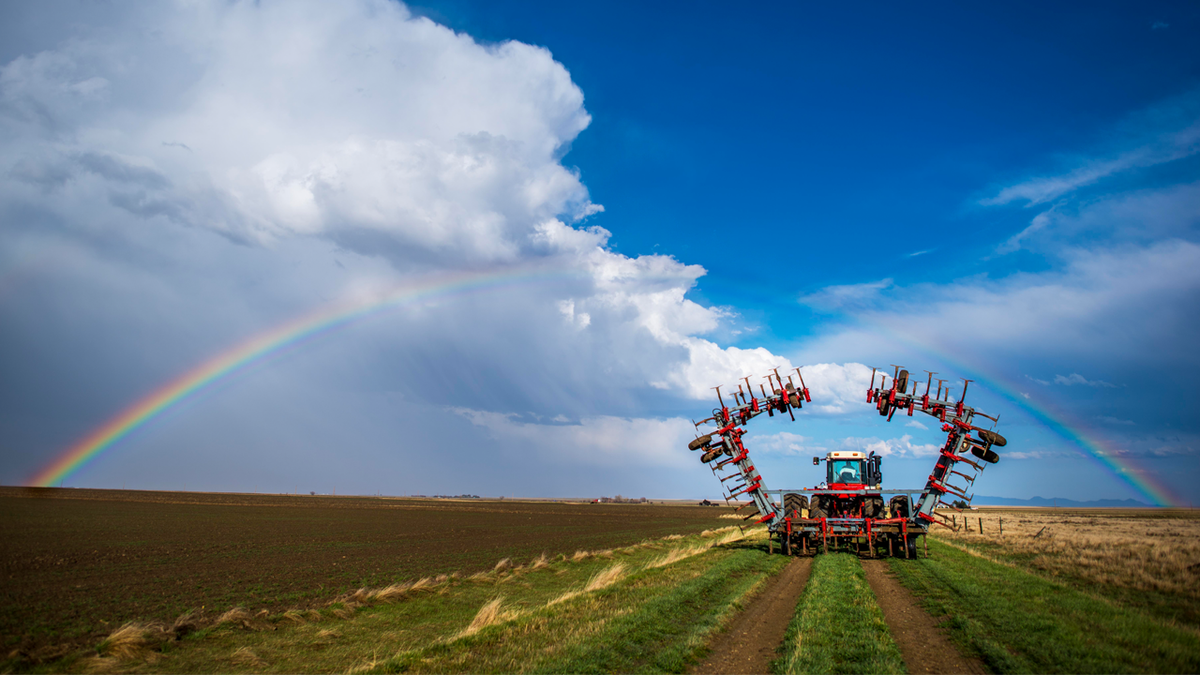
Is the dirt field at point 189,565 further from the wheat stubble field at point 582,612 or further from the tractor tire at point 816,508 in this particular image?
the tractor tire at point 816,508

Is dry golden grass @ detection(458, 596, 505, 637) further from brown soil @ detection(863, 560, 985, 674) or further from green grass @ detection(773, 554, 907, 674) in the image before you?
brown soil @ detection(863, 560, 985, 674)

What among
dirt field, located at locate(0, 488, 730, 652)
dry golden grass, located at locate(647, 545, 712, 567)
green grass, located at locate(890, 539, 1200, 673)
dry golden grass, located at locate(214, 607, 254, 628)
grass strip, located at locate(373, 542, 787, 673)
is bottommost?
dirt field, located at locate(0, 488, 730, 652)

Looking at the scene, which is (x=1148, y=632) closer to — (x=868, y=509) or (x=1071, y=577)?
(x=1071, y=577)

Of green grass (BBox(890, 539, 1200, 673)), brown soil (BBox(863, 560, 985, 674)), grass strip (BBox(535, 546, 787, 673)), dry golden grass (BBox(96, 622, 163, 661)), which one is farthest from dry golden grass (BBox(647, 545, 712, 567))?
dry golden grass (BBox(96, 622, 163, 661))

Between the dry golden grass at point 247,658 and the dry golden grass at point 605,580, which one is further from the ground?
the dry golden grass at point 605,580

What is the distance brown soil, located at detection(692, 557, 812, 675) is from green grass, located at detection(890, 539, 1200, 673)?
300 centimetres

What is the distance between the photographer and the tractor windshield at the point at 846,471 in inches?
1059

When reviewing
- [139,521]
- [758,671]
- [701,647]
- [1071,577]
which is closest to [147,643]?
[701,647]

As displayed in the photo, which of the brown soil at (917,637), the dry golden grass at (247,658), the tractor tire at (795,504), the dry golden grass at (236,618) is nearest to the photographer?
the brown soil at (917,637)

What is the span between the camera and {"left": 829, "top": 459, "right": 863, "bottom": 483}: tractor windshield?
88.3 feet

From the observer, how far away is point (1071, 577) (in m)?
17.1

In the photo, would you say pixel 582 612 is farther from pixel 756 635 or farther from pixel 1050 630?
pixel 1050 630

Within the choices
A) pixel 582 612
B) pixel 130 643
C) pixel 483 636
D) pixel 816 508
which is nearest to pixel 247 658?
pixel 130 643

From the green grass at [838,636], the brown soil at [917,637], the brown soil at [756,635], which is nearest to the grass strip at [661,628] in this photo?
the brown soil at [756,635]
